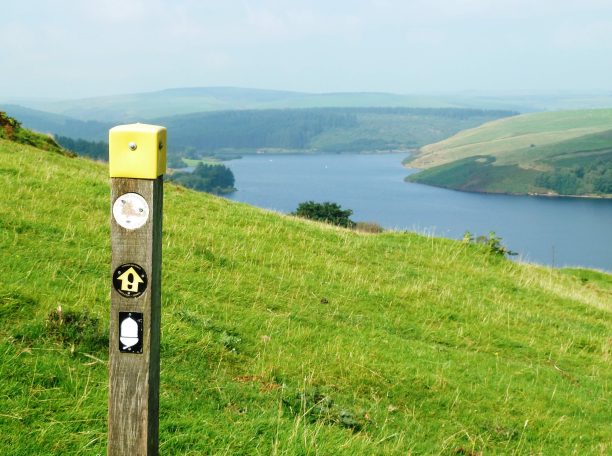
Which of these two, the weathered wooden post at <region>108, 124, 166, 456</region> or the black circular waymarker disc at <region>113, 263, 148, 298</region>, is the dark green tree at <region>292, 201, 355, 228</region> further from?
the black circular waymarker disc at <region>113, 263, 148, 298</region>

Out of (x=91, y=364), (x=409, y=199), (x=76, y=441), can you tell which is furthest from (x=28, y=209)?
(x=409, y=199)

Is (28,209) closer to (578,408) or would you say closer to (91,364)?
(91,364)

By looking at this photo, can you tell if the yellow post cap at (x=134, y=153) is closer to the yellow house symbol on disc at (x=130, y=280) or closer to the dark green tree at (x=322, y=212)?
the yellow house symbol on disc at (x=130, y=280)

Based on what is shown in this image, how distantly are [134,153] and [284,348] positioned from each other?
5182mm

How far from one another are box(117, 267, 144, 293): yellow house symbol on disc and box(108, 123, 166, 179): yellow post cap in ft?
1.81

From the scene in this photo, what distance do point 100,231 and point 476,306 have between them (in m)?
7.54

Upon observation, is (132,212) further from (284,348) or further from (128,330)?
(284,348)

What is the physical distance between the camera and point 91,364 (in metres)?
6.40

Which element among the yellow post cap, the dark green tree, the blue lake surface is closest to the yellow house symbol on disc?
the yellow post cap

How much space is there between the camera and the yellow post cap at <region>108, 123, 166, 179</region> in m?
3.70

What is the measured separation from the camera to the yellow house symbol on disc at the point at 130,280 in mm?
3795

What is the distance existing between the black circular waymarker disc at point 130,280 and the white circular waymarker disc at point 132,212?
234 millimetres

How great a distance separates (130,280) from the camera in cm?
381

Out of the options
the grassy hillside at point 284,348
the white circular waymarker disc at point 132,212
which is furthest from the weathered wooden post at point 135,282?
the grassy hillside at point 284,348
